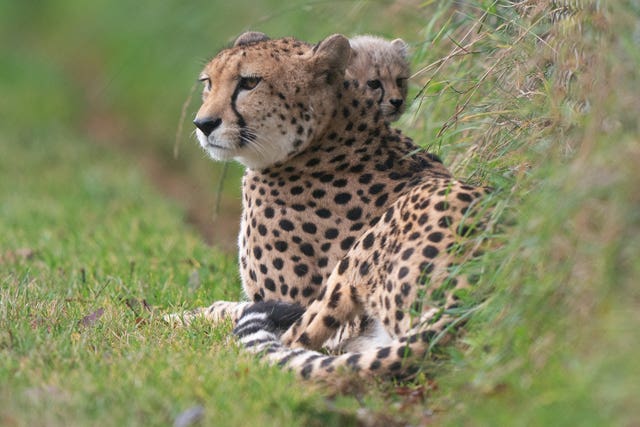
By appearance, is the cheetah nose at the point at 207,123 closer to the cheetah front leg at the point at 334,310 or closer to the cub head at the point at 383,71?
the cheetah front leg at the point at 334,310

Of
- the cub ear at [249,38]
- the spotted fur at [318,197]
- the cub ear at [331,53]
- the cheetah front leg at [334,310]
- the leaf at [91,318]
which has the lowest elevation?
the leaf at [91,318]

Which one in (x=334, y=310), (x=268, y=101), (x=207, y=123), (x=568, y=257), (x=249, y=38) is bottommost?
(x=334, y=310)

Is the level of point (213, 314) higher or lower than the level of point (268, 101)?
lower

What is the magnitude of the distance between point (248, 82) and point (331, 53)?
346mm

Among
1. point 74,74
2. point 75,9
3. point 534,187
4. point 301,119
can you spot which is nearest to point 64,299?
point 301,119

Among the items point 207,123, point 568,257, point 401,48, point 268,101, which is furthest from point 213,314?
point 401,48

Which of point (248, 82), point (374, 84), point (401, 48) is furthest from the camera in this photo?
point (401, 48)

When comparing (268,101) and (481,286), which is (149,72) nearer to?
(268,101)

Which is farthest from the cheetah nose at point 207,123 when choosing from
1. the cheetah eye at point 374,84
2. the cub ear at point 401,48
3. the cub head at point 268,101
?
the cub ear at point 401,48

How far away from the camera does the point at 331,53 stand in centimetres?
438

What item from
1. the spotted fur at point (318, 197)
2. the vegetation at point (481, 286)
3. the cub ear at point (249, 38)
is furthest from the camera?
the cub ear at point (249, 38)

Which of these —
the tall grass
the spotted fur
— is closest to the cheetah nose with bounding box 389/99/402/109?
the spotted fur

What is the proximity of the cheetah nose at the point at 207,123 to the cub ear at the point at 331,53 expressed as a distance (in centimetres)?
46

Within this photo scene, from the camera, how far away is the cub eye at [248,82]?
171 inches
